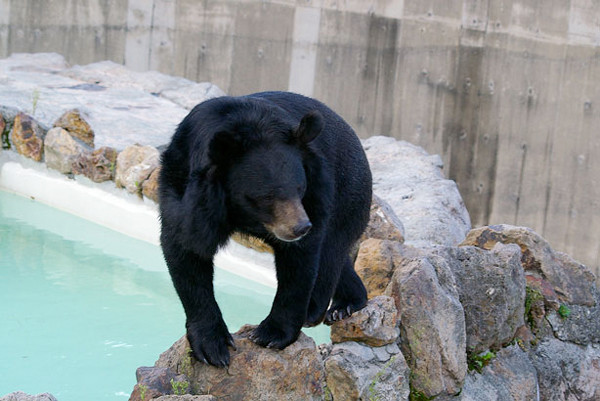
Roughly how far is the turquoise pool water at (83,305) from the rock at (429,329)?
145cm

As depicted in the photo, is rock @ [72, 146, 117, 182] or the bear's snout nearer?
the bear's snout

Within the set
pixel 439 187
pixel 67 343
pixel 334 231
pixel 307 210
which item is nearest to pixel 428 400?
pixel 334 231

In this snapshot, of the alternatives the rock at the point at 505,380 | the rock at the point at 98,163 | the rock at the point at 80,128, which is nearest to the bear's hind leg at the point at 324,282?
the rock at the point at 505,380

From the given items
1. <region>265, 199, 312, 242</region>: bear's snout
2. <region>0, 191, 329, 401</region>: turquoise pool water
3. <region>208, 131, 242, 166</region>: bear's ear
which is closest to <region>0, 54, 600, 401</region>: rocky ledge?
<region>0, 191, 329, 401</region>: turquoise pool water

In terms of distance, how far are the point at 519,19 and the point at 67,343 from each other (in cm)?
623

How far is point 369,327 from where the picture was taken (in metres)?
3.45

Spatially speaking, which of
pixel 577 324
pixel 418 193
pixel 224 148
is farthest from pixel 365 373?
pixel 418 193

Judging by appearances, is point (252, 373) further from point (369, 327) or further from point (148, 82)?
point (148, 82)

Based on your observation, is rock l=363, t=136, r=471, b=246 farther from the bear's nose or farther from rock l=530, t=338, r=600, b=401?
the bear's nose

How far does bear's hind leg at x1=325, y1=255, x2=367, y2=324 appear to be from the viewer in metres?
3.50

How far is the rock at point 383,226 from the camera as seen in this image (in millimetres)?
5176

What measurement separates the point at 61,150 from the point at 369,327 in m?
4.87

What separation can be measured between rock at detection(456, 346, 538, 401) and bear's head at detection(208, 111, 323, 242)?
165cm

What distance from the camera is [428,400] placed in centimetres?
356
